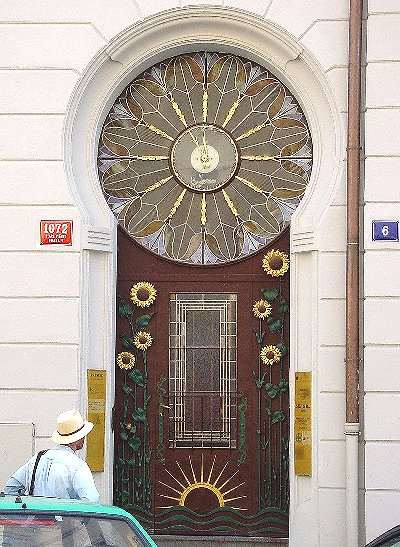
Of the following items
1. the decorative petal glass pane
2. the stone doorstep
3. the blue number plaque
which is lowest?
the stone doorstep

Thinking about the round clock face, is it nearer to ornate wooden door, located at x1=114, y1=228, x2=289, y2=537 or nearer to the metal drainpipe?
ornate wooden door, located at x1=114, y1=228, x2=289, y2=537

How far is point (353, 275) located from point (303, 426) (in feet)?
4.54

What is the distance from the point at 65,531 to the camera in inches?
229

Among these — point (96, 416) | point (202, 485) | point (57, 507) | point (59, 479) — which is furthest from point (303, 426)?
point (57, 507)

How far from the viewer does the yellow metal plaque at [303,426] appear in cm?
998

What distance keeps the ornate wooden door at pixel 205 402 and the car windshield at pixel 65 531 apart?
4.55 metres

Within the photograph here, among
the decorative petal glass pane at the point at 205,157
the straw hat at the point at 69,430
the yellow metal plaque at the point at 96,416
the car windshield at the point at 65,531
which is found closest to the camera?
the car windshield at the point at 65,531

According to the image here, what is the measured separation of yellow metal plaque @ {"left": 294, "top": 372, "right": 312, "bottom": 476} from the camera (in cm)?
998

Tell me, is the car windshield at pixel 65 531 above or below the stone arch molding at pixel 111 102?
below

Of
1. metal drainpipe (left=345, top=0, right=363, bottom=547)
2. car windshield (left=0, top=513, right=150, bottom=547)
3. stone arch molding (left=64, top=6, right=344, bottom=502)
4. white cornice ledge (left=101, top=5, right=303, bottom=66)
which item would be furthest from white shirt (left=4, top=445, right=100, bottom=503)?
white cornice ledge (left=101, top=5, right=303, bottom=66)

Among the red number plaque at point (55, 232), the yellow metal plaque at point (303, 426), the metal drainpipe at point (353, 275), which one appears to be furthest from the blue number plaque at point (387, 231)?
the red number plaque at point (55, 232)

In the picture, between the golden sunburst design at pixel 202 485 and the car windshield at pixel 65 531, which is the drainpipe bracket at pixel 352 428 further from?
the car windshield at pixel 65 531

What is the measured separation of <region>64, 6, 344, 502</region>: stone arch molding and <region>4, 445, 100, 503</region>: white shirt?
269 centimetres

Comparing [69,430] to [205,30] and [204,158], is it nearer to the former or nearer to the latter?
[204,158]
